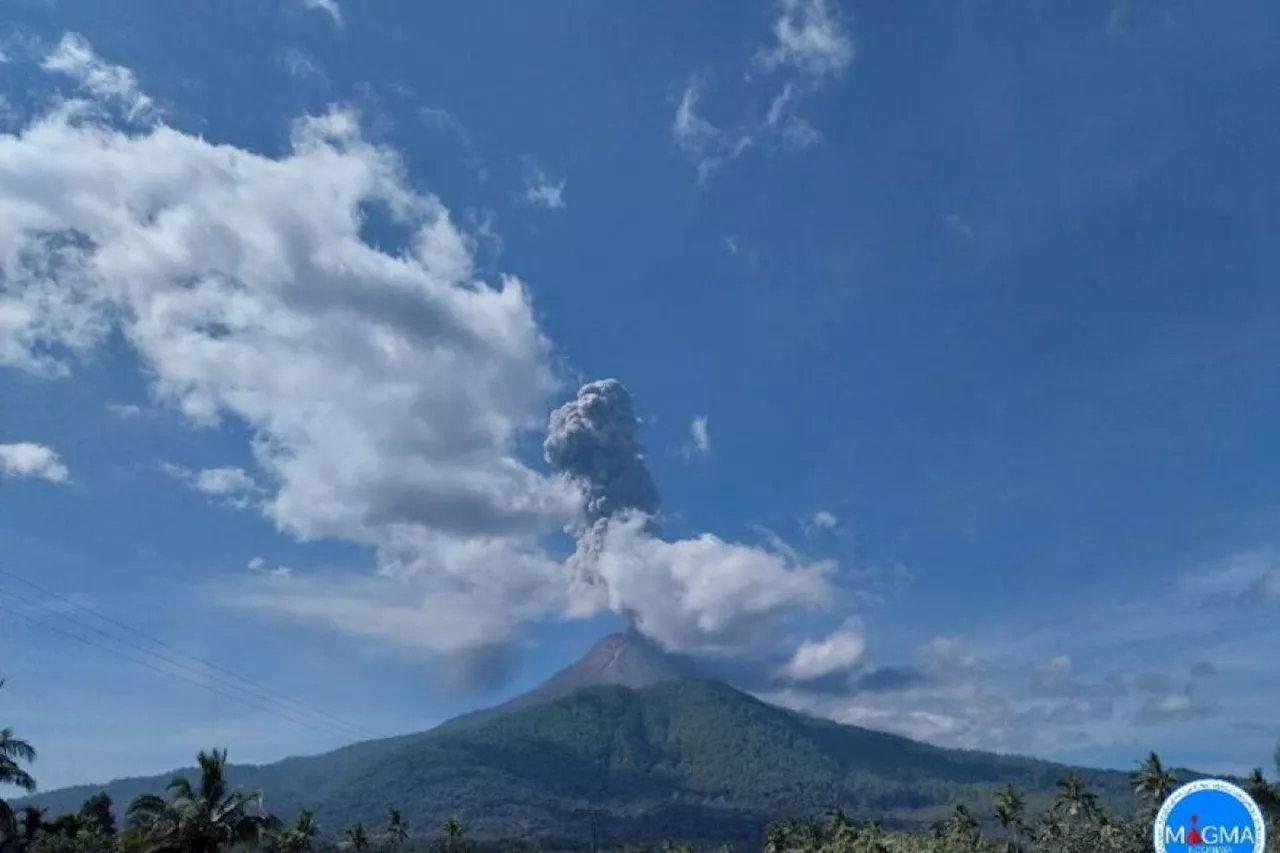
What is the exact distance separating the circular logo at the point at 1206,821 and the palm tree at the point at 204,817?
50.5 meters

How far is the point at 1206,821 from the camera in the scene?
29.7 ft

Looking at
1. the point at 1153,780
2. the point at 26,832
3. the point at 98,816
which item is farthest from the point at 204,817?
the point at 1153,780

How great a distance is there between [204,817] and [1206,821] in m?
51.3

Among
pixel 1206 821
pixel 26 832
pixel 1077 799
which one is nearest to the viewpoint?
pixel 1206 821

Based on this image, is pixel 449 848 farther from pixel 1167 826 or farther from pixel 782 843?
pixel 1167 826

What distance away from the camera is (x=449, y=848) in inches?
6211

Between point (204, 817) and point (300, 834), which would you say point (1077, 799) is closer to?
point (300, 834)

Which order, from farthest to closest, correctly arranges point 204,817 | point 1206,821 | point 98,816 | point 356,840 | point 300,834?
point 356,840
point 300,834
point 98,816
point 204,817
point 1206,821

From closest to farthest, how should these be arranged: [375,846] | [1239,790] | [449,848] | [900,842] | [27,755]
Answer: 1. [1239,790]
2. [27,755]
3. [900,842]
4. [449,848]
5. [375,846]

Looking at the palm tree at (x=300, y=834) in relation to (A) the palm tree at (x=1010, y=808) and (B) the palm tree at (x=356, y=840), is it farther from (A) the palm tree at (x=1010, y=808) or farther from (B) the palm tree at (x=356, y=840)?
(A) the palm tree at (x=1010, y=808)

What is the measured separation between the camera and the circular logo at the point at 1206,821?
893cm

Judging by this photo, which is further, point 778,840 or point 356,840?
point 778,840

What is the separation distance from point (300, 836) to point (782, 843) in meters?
67.0

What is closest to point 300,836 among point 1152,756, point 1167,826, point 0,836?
point 0,836
